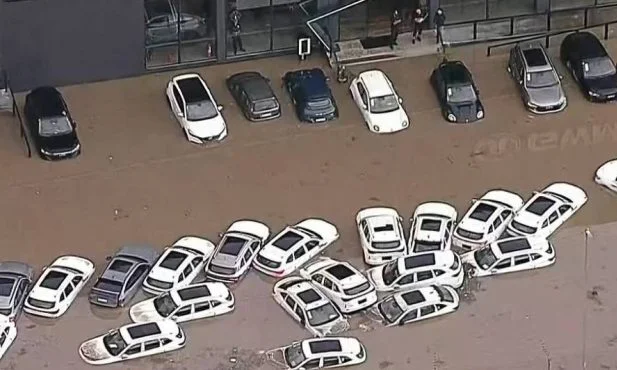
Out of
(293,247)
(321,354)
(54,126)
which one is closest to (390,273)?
(293,247)

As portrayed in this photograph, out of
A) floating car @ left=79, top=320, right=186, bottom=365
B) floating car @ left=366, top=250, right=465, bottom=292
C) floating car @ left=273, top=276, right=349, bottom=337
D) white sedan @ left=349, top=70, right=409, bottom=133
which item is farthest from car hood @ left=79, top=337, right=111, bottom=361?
→ white sedan @ left=349, top=70, right=409, bottom=133

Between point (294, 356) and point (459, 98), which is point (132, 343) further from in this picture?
point (459, 98)

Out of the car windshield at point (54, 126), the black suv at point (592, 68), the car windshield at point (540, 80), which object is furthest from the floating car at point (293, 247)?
the black suv at point (592, 68)

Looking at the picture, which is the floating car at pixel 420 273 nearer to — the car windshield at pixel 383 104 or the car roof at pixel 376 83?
the car windshield at pixel 383 104

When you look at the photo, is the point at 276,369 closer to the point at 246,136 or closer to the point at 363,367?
the point at 363,367

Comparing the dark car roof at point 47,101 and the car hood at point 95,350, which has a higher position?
the dark car roof at point 47,101

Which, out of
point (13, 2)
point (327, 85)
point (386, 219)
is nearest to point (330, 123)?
point (327, 85)
